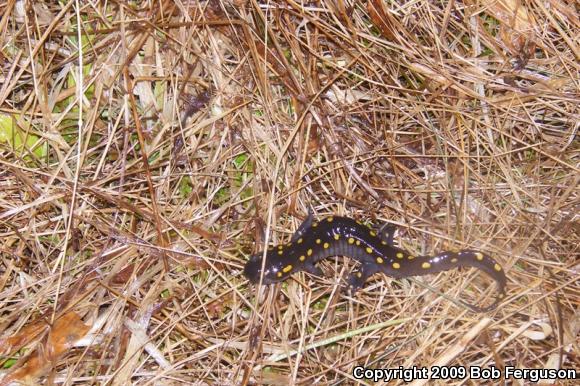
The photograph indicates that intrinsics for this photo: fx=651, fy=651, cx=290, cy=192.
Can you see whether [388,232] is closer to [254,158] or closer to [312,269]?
[312,269]

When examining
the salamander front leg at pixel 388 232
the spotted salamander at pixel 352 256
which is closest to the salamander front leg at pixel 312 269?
the spotted salamander at pixel 352 256

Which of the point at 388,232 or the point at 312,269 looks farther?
the point at 388,232

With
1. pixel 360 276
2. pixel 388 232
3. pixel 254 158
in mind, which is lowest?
pixel 360 276

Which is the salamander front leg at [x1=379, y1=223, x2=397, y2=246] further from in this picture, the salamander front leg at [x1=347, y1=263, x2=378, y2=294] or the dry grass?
the salamander front leg at [x1=347, y1=263, x2=378, y2=294]

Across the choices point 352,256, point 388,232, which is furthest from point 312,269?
point 388,232

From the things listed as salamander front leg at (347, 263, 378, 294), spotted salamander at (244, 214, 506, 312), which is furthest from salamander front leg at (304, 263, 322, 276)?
salamander front leg at (347, 263, 378, 294)

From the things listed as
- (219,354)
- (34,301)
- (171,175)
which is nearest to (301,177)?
(171,175)

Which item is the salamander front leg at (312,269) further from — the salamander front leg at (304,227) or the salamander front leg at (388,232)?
the salamander front leg at (388,232)

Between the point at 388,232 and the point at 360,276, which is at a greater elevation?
the point at 388,232

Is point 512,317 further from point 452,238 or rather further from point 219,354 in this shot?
point 219,354
